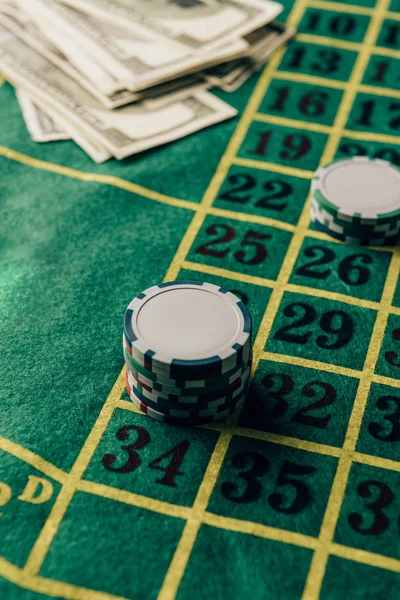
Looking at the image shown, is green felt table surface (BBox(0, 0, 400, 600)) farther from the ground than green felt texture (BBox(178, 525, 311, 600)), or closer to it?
closer to it

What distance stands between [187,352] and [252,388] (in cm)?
39

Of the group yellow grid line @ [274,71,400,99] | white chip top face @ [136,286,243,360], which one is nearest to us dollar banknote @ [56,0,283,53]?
yellow grid line @ [274,71,400,99]

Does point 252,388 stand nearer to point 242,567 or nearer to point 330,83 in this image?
point 242,567

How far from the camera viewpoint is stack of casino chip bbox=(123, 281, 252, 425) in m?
2.37

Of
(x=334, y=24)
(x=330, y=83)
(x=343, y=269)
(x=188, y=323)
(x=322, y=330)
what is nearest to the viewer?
(x=188, y=323)

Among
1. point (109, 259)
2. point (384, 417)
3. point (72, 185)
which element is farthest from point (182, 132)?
point (384, 417)

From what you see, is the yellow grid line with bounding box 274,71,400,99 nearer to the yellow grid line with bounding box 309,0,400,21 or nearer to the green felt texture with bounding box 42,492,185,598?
the yellow grid line with bounding box 309,0,400,21

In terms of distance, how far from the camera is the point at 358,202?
3.22m

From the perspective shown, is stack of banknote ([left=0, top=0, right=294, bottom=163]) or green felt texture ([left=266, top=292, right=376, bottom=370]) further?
stack of banknote ([left=0, top=0, right=294, bottom=163])

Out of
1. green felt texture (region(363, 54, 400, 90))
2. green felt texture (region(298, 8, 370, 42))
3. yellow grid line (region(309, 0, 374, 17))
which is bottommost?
green felt texture (region(363, 54, 400, 90))

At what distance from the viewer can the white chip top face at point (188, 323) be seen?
2408 mm

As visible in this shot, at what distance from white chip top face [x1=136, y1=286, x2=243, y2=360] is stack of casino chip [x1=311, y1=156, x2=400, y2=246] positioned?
0.84 metres

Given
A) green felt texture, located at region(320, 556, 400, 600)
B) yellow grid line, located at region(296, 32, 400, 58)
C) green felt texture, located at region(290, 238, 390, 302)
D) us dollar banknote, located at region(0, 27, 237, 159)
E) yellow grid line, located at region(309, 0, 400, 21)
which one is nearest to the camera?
green felt texture, located at region(320, 556, 400, 600)

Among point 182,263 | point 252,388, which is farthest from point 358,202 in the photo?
point 252,388
